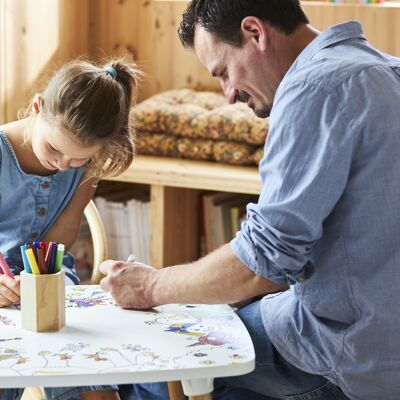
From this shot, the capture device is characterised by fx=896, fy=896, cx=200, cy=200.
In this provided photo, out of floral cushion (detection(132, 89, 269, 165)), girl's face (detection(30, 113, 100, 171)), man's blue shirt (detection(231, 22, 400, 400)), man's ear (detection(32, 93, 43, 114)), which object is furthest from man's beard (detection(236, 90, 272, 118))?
floral cushion (detection(132, 89, 269, 165))

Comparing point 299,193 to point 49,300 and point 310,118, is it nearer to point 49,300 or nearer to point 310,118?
point 310,118

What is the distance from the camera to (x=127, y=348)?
57.5 inches

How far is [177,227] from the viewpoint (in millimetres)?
3406

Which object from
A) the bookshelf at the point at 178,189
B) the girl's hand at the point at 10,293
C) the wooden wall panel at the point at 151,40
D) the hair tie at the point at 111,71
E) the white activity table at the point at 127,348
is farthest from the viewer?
the wooden wall panel at the point at 151,40

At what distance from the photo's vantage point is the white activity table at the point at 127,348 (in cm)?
136

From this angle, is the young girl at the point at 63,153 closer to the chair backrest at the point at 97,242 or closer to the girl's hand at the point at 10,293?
the chair backrest at the point at 97,242

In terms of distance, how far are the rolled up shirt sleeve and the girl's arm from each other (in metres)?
0.71

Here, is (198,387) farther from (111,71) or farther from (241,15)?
A: (111,71)

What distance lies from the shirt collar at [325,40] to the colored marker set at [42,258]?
0.53 meters

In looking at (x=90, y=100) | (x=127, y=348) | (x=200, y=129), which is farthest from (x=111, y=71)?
(x=200, y=129)

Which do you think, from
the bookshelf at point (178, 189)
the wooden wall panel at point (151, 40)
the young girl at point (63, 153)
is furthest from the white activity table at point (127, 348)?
the wooden wall panel at point (151, 40)

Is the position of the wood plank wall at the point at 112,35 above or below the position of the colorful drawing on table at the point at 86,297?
above

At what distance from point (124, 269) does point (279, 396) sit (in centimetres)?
41

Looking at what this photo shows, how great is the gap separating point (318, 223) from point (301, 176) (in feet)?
0.27
